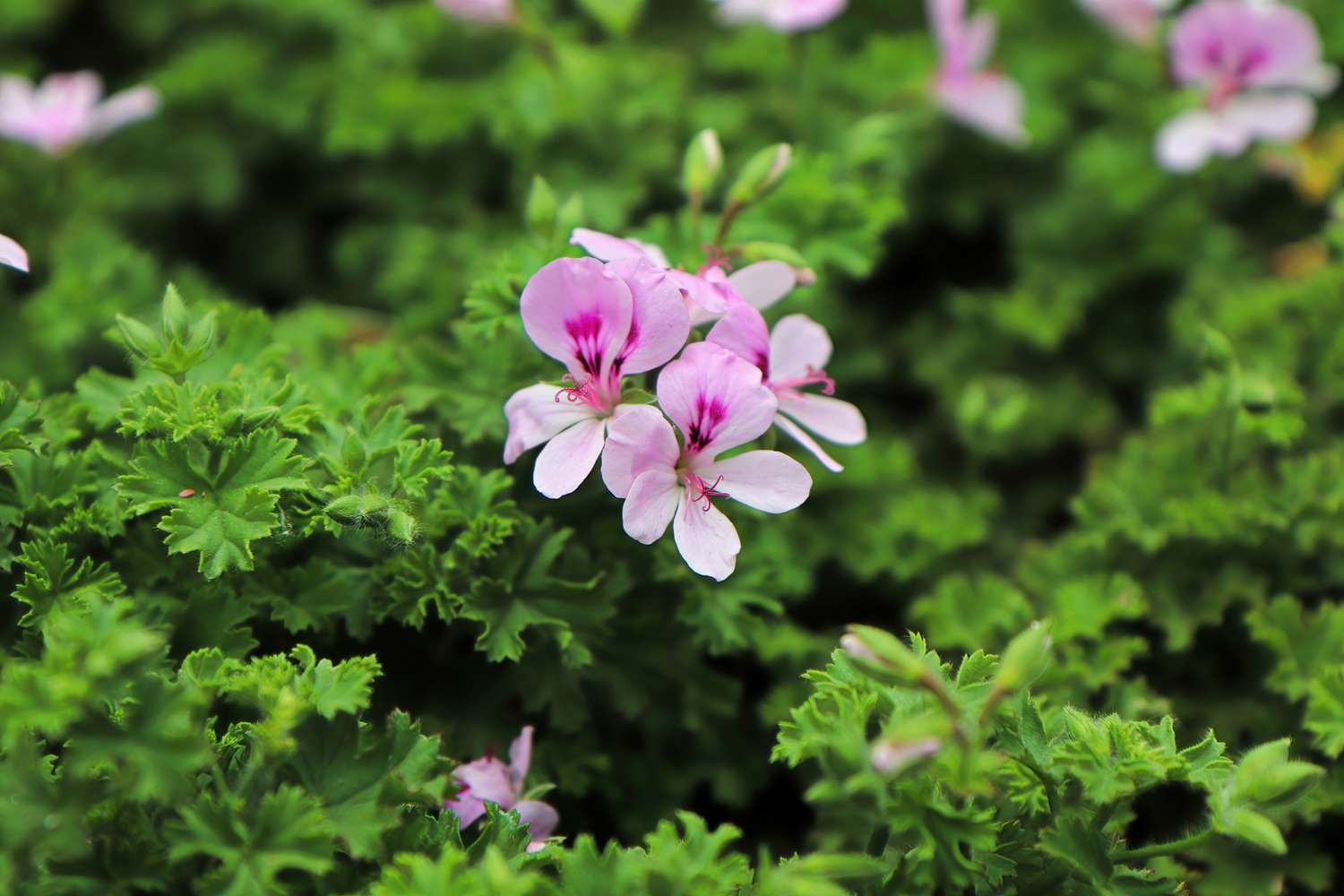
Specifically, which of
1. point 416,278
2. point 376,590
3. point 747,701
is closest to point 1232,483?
point 747,701

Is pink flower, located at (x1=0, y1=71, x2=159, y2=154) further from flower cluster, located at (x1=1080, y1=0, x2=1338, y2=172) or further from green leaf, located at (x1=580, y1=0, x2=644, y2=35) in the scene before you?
flower cluster, located at (x1=1080, y1=0, x2=1338, y2=172)

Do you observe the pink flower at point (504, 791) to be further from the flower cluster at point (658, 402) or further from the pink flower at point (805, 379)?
the pink flower at point (805, 379)

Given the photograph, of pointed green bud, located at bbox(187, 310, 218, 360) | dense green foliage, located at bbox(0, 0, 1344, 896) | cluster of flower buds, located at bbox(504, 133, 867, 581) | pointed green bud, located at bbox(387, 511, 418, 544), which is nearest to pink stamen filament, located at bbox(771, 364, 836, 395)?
cluster of flower buds, located at bbox(504, 133, 867, 581)

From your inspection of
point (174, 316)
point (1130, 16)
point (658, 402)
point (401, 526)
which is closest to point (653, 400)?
point (658, 402)

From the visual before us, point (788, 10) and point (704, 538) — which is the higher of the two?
point (788, 10)

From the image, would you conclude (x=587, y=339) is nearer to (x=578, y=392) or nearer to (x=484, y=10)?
(x=578, y=392)

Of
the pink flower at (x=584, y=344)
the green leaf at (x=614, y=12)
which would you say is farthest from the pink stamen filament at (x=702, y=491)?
the green leaf at (x=614, y=12)

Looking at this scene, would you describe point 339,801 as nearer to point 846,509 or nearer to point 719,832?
point 719,832
